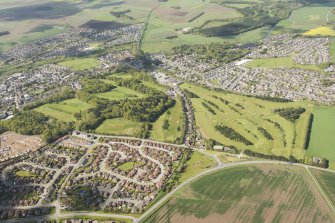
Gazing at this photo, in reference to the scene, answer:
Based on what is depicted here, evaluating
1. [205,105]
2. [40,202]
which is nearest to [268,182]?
[205,105]

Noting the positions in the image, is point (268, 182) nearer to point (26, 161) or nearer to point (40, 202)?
point (40, 202)

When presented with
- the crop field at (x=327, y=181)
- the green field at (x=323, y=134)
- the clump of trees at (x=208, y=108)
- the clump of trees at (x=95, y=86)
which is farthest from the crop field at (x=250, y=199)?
the clump of trees at (x=95, y=86)

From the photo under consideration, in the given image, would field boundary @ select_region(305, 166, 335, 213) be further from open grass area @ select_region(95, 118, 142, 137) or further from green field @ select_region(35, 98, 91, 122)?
green field @ select_region(35, 98, 91, 122)

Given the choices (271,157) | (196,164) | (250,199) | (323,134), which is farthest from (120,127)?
(323,134)

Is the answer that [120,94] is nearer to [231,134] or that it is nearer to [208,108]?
[208,108]

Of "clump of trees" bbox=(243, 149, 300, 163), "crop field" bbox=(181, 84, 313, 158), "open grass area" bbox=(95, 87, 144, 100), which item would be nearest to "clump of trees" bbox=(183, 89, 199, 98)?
"crop field" bbox=(181, 84, 313, 158)
